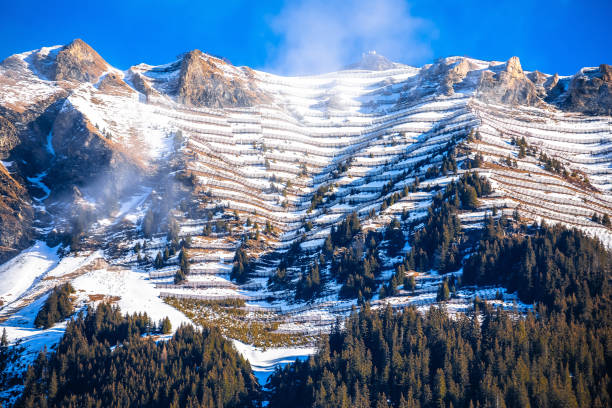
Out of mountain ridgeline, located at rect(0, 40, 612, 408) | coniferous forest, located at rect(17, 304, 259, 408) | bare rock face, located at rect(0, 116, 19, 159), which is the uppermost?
bare rock face, located at rect(0, 116, 19, 159)

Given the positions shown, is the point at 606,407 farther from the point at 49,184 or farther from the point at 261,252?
the point at 49,184

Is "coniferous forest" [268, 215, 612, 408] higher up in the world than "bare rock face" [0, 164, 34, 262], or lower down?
lower down

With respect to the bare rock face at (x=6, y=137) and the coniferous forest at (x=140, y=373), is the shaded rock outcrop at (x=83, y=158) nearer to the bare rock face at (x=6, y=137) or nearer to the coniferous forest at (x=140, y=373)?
the bare rock face at (x=6, y=137)

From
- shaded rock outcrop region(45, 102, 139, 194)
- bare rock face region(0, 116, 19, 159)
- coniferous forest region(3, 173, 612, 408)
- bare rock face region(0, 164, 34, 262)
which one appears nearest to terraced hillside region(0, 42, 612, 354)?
shaded rock outcrop region(45, 102, 139, 194)

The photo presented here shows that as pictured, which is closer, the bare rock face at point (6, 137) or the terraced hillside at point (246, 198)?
the terraced hillside at point (246, 198)

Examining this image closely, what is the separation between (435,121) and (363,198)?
5637cm

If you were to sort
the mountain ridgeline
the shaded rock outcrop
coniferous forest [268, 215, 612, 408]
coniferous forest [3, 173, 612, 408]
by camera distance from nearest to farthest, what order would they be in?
coniferous forest [268, 215, 612, 408], coniferous forest [3, 173, 612, 408], the mountain ridgeline, the shaded rock outcrop

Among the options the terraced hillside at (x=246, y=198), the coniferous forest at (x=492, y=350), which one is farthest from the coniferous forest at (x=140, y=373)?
the terraced hillside at (x=246, y=198)

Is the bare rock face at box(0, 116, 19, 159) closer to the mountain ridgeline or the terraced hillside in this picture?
the mountain ridgeline

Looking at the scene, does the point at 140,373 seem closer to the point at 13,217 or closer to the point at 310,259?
the point at 310,259

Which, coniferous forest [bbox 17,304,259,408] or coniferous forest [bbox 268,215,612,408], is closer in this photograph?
coniferous forest [bbox 268,215,612,408]

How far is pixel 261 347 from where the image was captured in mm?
108812

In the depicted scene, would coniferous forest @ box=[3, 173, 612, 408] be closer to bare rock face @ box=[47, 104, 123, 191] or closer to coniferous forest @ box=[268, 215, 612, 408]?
coniferous forest @ box=[268, 215, 612, 408]

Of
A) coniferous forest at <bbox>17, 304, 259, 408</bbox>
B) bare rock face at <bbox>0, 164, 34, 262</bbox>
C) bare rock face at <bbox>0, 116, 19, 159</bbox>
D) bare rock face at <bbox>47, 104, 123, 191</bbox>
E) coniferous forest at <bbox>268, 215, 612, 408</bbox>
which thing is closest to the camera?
coniferous forest at <bbox>268, 215, 612, 408</bbox>
